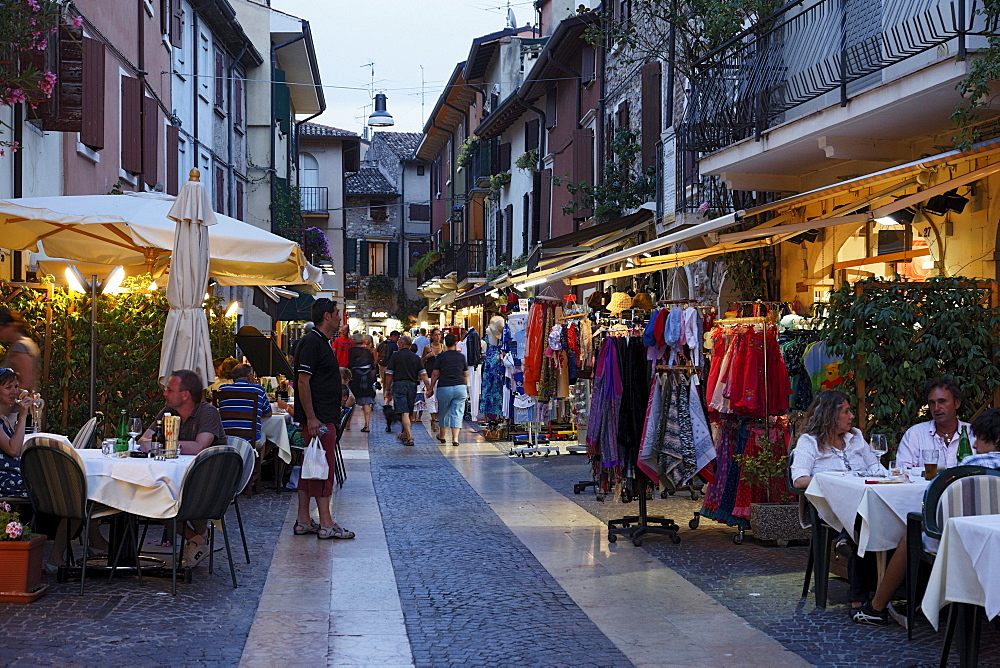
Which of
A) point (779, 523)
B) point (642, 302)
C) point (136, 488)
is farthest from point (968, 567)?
point (642, 302)

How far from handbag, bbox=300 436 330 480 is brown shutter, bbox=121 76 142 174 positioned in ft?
31.5

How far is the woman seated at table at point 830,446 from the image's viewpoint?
752 centimetres

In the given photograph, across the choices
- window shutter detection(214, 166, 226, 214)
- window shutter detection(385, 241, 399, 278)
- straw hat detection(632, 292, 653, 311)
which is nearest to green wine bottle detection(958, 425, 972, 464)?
straw hat detection(632, 292, 653, 311)

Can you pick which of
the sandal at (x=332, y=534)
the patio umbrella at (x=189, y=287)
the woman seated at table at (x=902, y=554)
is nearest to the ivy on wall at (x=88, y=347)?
the patio umbrella at (x=189, y=287)

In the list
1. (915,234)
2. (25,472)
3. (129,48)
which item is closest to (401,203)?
(129,48)

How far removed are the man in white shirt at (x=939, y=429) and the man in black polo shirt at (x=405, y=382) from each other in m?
11.2

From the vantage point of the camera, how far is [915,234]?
→ 1195 cm

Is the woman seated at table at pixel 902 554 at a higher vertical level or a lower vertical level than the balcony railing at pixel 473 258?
lower

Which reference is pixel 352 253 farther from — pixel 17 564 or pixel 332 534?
pixel 17 564

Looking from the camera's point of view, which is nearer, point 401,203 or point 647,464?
point 647,464

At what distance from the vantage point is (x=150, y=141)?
19.1 metres

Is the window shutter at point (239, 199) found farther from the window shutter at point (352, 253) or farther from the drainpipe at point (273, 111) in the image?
the window shutter at point (352, 253)

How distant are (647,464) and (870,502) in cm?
310

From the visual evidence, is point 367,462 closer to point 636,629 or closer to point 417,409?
point 417,409
